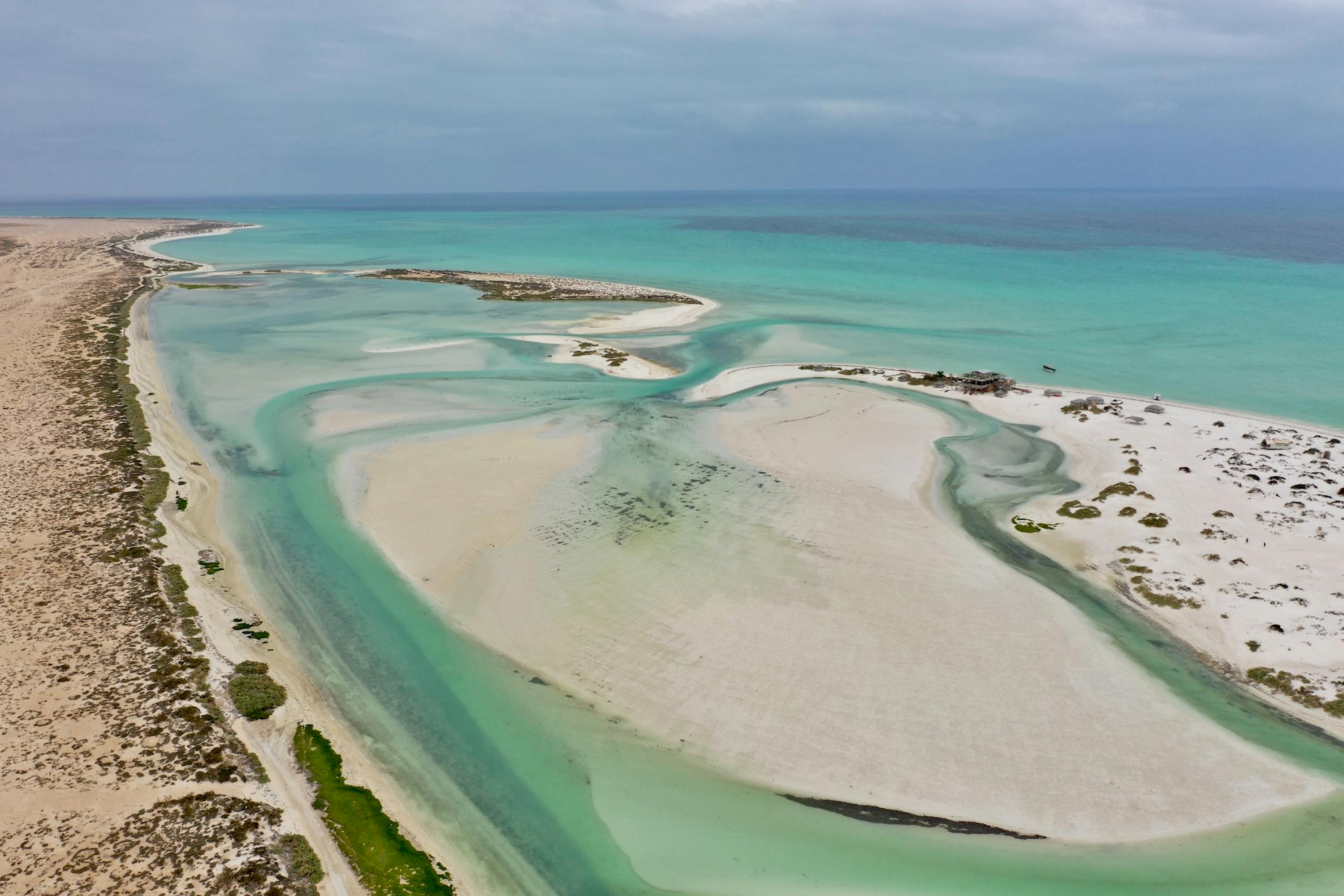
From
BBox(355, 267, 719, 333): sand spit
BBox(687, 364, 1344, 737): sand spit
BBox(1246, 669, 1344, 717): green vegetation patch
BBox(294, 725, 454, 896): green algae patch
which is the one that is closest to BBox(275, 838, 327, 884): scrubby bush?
BBox(294, 725, 454, 896): green algae patch

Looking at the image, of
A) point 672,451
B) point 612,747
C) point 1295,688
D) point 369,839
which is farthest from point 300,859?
point 1295,688

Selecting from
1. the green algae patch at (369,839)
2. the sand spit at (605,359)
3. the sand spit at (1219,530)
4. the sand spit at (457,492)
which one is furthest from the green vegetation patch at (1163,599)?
the sand spit at (605,359)

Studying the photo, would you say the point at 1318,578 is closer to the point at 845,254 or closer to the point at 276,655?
the point at 276,655

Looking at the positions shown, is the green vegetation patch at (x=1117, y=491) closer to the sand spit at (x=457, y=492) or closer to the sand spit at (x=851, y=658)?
the sand spit at (x=851, y=658)

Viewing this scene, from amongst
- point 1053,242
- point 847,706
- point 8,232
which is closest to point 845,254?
point 1053,242

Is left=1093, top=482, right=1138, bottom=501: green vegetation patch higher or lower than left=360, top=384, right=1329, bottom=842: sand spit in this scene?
higher

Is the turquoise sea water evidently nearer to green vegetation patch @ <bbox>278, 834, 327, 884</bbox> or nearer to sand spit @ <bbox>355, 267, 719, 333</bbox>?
green vegetation patch @ <bbox>278, 834, 327, 884</bbox>

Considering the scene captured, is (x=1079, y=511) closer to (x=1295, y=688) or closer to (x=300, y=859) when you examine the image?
(x=1295, y=688)
